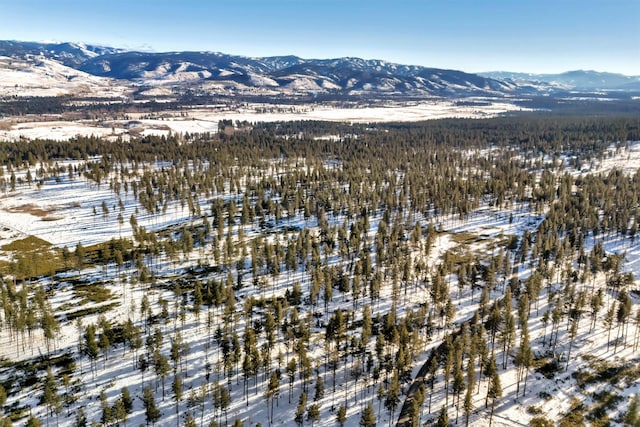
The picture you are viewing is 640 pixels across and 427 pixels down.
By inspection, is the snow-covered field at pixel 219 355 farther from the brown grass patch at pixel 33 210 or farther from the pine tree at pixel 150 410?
the brown grass patch at pixel 33 210

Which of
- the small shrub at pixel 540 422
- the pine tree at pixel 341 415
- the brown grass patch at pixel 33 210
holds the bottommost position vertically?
the small shrub at pixel 540 422

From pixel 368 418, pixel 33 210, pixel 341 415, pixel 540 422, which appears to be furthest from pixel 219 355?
pixel 33 210

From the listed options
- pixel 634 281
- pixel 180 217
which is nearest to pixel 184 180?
pixel 180 217

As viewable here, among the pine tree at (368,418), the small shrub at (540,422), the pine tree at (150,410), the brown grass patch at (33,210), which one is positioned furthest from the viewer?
the brown grass patch at (33,210)

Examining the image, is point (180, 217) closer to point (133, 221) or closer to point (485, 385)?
point (133, 221)

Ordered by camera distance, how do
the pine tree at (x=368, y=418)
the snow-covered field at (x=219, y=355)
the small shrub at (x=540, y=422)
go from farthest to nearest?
the snow-covered field at (x=219, y=355) → the small shrub at (x=540, y=422) → the pine tree at (x=368, y=418)

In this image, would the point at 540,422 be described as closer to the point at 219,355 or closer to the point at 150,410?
the point at 219,355

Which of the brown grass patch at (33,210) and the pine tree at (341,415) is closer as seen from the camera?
the pine tree at (341,415)

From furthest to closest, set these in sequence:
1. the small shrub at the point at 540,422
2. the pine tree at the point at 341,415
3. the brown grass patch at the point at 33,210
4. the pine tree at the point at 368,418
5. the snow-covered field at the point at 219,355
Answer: the brown grass patch at the point at 33,210 → the snow-covered field at the point at 219,355 → the small shrub at the point at 540,422 → the pine tree at the point at 341,415 → the pine tree at the point at 368,418

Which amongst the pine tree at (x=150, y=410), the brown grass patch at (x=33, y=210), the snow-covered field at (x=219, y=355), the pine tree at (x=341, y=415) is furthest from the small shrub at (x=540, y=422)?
the brown grass patch at (x=33, y=210)

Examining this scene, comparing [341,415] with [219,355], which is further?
[219,355]

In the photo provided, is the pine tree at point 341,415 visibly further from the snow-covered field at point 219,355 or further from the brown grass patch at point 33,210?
the brown grass patch at point 33,210

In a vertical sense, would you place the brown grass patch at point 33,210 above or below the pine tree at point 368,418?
above

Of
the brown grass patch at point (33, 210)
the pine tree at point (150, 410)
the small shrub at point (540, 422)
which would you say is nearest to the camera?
the pine tree at point (150, 410)
